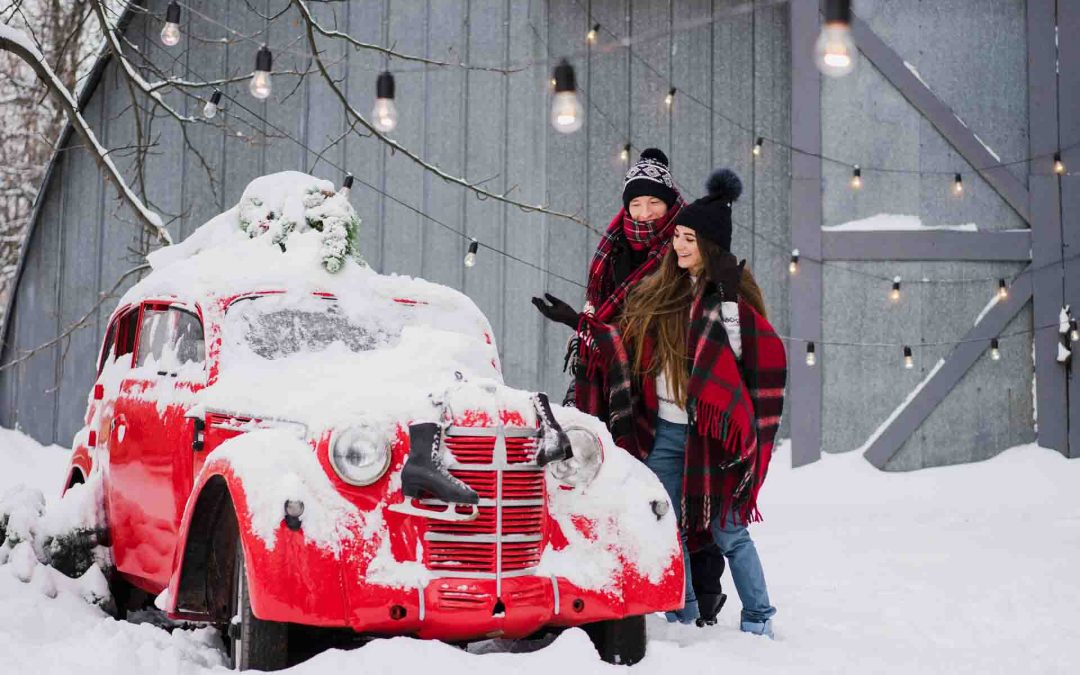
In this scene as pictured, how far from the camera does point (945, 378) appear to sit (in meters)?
11.0

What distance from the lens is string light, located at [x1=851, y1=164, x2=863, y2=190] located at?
10984mm

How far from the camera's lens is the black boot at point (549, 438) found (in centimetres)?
372

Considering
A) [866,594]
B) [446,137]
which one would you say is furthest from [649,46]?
[866,594]

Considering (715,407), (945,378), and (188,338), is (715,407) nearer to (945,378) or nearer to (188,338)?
(188,338)

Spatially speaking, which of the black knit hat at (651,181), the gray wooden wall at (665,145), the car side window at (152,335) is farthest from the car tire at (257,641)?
the gray wooden wall at (665,145)

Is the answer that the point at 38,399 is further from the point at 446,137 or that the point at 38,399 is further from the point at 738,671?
the point at 738,671

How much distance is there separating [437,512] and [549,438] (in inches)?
17.7

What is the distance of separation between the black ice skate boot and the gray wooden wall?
7186 mm

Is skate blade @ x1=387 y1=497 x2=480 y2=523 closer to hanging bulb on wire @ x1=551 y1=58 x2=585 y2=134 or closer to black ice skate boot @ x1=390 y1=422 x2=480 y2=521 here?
black ice skate boot @ x1=390 y1=422 x2=480 y2=521

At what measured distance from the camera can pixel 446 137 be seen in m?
Result: 11.1

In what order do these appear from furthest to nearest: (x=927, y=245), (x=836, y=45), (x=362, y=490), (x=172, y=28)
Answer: (x=927, y=245) < (x=172, y=28) < (x=836, y=45) < (x=362, y=490)

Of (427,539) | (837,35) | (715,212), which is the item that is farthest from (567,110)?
(427,539)

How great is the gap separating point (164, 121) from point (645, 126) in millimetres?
4952

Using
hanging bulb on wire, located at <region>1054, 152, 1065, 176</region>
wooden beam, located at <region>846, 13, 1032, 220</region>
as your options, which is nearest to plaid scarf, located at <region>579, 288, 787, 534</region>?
wooden beam, located at <region>846, 13, 1032, 220</region>
